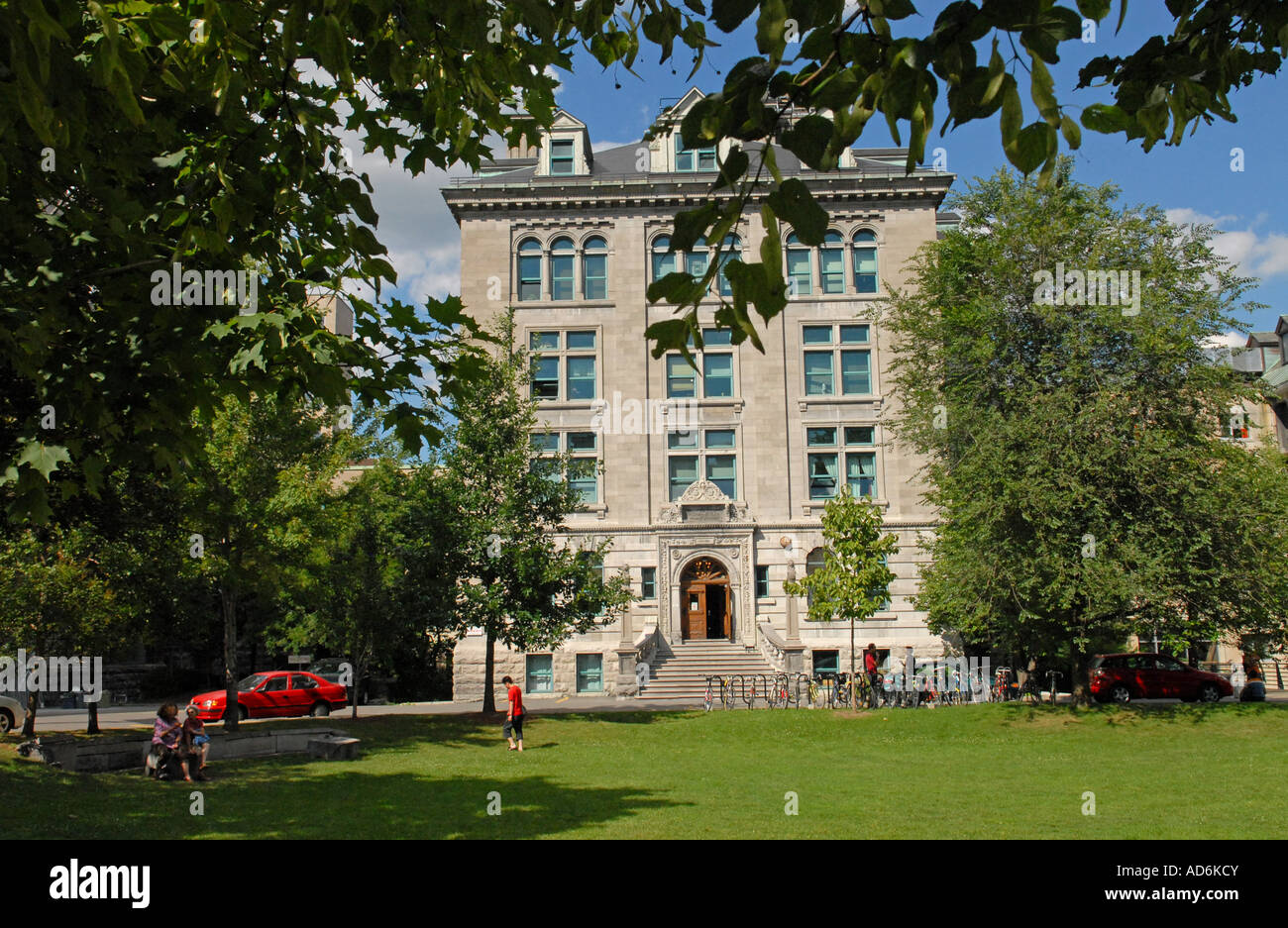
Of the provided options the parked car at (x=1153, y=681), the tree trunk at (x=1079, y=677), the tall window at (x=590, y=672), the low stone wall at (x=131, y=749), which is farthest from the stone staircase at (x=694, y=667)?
the low stone wall at (x=131, y=749)

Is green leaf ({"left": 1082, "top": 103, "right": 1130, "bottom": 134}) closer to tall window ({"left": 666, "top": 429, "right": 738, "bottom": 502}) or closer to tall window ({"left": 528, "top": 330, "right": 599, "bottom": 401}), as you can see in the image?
tall window ({"left": 666, "top": 429, "right": 738, "bottom": 502})

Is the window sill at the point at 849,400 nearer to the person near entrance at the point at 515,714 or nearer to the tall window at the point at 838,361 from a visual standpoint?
the tall window at the point at 838,361

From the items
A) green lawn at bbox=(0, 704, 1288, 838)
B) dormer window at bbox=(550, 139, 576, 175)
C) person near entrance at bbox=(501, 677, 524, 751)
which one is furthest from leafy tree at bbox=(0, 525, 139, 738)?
dormer window at bbox=(550, 139, 576, 175)

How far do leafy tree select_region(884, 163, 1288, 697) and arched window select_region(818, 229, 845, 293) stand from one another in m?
12.9

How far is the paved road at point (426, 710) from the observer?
29.3 m

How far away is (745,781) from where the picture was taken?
1581cm

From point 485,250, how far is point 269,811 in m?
30.5

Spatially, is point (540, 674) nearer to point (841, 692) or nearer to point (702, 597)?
point (702, 597)

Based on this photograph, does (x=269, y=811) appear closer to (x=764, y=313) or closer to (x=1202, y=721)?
(x=764, y=313)

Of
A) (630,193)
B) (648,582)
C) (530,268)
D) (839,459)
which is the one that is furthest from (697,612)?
(630,193)

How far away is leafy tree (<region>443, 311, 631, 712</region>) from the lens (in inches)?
1029

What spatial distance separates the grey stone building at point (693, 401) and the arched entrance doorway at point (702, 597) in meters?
0.08

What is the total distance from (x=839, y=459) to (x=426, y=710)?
18531 mm

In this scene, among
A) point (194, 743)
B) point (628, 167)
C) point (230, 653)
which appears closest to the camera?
point (194, 743)
